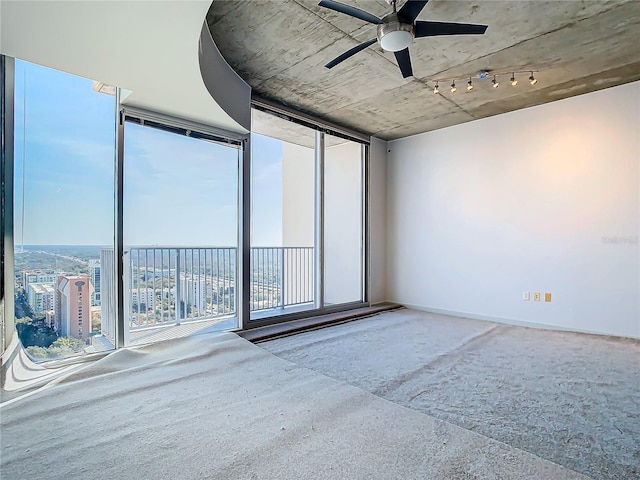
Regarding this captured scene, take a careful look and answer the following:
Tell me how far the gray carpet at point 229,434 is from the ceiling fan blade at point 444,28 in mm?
2681

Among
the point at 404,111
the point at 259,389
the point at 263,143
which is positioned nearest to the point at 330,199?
the point at 263,143

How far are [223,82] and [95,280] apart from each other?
2.27 m

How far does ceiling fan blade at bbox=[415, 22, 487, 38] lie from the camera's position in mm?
2373

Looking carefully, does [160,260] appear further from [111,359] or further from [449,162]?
[449,162]

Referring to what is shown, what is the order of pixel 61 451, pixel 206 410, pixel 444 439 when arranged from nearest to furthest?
pixel 61 451 → pixel 444 439 → pixel 206 410

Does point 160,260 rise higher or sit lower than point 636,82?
lower

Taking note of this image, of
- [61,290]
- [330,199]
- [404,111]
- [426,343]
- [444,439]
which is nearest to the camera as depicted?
[444,439]

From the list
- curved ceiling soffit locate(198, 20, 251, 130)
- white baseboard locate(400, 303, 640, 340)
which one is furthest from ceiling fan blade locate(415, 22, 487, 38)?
white baseboard locate(400, 303, 640, 340)

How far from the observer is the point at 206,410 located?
2234 millimetres

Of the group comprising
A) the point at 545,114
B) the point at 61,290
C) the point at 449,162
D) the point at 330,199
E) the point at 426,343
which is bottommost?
the point at 426,343

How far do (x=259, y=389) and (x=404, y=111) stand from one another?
4126mm

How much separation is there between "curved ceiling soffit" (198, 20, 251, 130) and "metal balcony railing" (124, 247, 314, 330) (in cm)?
174

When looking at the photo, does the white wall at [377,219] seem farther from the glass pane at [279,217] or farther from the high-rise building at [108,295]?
the high-rise building at [108,295]

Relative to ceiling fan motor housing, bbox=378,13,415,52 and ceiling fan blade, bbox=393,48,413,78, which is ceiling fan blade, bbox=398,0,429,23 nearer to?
ceiling fan motor housing, bbox=378,13,415,52
